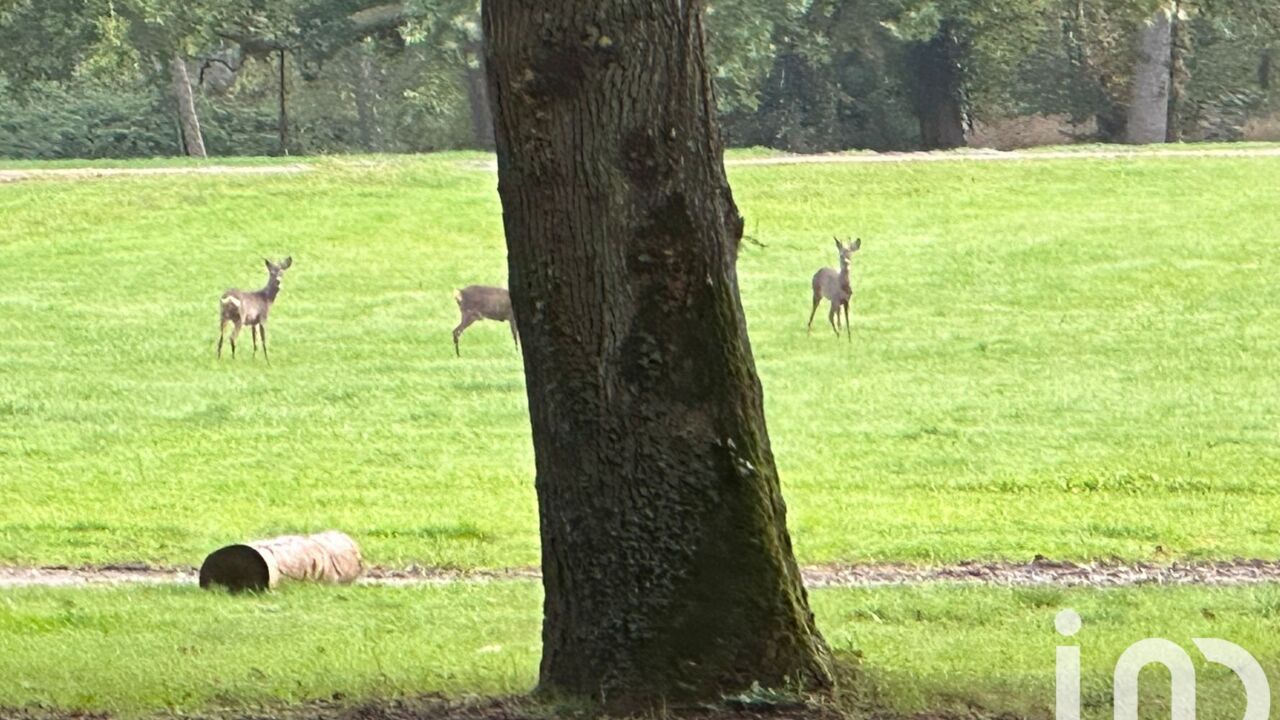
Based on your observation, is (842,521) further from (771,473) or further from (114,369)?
(114,369)

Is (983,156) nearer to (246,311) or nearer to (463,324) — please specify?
(463,324)

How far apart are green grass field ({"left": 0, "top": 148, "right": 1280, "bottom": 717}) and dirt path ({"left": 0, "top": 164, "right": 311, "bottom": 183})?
705mm

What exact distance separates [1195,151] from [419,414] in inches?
844

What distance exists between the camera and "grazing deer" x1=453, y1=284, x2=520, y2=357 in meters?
24.1

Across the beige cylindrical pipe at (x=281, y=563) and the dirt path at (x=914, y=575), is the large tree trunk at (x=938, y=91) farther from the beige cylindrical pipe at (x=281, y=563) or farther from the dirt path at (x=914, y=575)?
the beige cylindrical pipe at (x=281, y=563)

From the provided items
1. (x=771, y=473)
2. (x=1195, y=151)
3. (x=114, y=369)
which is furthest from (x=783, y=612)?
(x=1195, y=151)

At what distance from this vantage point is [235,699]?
7465mm

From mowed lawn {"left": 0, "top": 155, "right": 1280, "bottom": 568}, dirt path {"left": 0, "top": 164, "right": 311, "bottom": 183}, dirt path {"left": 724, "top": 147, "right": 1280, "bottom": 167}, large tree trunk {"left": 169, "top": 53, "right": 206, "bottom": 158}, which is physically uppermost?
large tree trunk {"left": 169, "top": 53, "right": 206, "bottom": 158}

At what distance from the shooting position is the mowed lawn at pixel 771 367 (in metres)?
14.8

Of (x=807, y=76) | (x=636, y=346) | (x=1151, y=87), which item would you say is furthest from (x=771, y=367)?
(x=807, y=76)

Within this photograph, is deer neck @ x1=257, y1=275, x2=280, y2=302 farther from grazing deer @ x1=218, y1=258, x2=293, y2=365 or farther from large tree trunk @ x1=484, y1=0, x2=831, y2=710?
large tree trunk @ x1=484, y1=0, x2=831, y2=710

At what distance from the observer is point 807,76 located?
4972cm

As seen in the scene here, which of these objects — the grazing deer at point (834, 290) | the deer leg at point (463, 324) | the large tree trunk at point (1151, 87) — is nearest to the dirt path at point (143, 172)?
the deer leg at point (463, 324)

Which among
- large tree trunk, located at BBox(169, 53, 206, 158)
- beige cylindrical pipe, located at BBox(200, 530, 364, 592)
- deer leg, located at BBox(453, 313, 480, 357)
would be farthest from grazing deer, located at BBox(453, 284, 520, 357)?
large tree trunk, located at BBox(169, 53, 206, 158)
